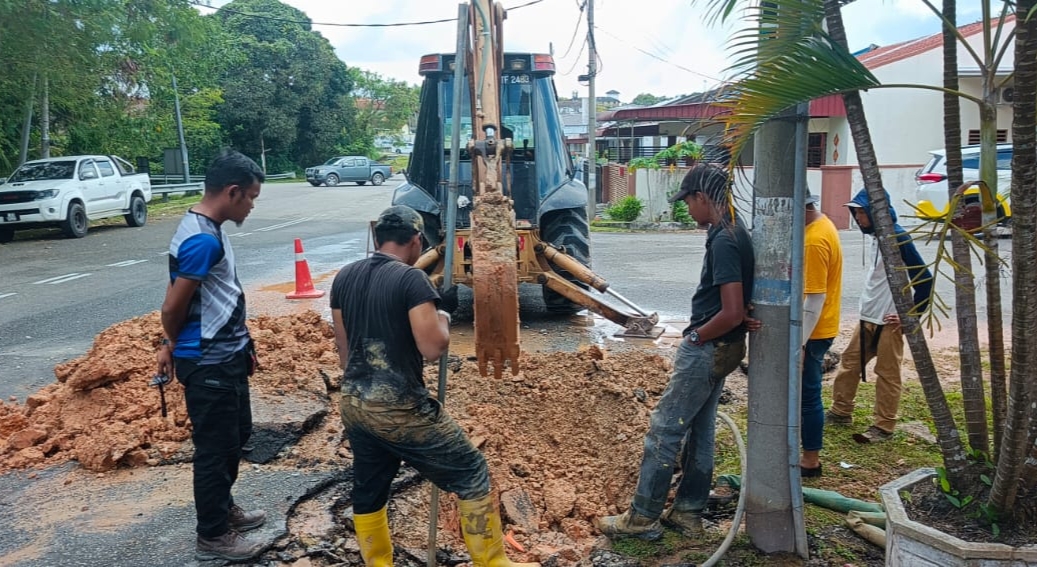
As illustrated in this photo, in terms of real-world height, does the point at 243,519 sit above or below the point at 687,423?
below

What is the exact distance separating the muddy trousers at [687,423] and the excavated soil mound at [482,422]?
51cm

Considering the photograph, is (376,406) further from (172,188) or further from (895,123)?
(172,188)

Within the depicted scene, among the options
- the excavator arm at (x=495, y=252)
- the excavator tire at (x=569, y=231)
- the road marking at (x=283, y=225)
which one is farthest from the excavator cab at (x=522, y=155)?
the road marking at (x=283, y=225)

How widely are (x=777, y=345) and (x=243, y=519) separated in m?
2.71

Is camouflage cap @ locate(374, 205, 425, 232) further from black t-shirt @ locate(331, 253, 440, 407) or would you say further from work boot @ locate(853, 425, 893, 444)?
work boot @ locate(853, 425, 893, 444)

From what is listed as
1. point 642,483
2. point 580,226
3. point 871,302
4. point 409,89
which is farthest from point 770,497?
point 409,89

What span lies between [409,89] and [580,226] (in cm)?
5691

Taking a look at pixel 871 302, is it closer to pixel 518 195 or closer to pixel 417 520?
pixel 417 520

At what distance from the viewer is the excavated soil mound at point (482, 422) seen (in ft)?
15.4

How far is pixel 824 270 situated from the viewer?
459 centimetres

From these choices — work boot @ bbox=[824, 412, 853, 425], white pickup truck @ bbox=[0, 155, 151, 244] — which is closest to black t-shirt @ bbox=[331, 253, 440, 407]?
work boot @ bbox=[824, 412, 853, 425]

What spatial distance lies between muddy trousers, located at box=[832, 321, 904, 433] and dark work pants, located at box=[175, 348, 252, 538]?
3.89 meters

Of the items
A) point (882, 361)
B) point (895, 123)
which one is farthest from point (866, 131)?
point (895, 123)

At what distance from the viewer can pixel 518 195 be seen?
350 inches
